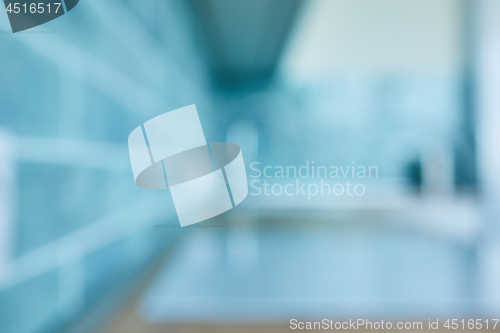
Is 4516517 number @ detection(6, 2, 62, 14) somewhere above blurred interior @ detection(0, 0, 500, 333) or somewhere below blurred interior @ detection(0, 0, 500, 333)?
above

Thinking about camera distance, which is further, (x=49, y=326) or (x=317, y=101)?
(x=317, y=101)

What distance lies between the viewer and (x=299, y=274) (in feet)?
1.97

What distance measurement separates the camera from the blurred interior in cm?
44

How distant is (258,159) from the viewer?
72cm

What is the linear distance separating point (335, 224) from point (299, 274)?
0.65 feet

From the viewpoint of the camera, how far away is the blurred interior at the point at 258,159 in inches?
17.1

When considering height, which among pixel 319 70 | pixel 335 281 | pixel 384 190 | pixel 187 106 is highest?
pixel 319 70

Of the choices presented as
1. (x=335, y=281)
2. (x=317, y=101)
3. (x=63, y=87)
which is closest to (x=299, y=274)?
(x=335, y=281)

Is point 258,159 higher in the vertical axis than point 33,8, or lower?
lower

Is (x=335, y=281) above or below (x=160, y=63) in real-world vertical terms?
below

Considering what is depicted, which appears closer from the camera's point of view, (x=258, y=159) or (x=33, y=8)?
(x=33, y=8)

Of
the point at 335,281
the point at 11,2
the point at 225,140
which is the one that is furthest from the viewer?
the point at 225,140

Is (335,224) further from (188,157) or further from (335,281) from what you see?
(188,157)

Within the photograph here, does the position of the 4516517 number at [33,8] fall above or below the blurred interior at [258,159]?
above
